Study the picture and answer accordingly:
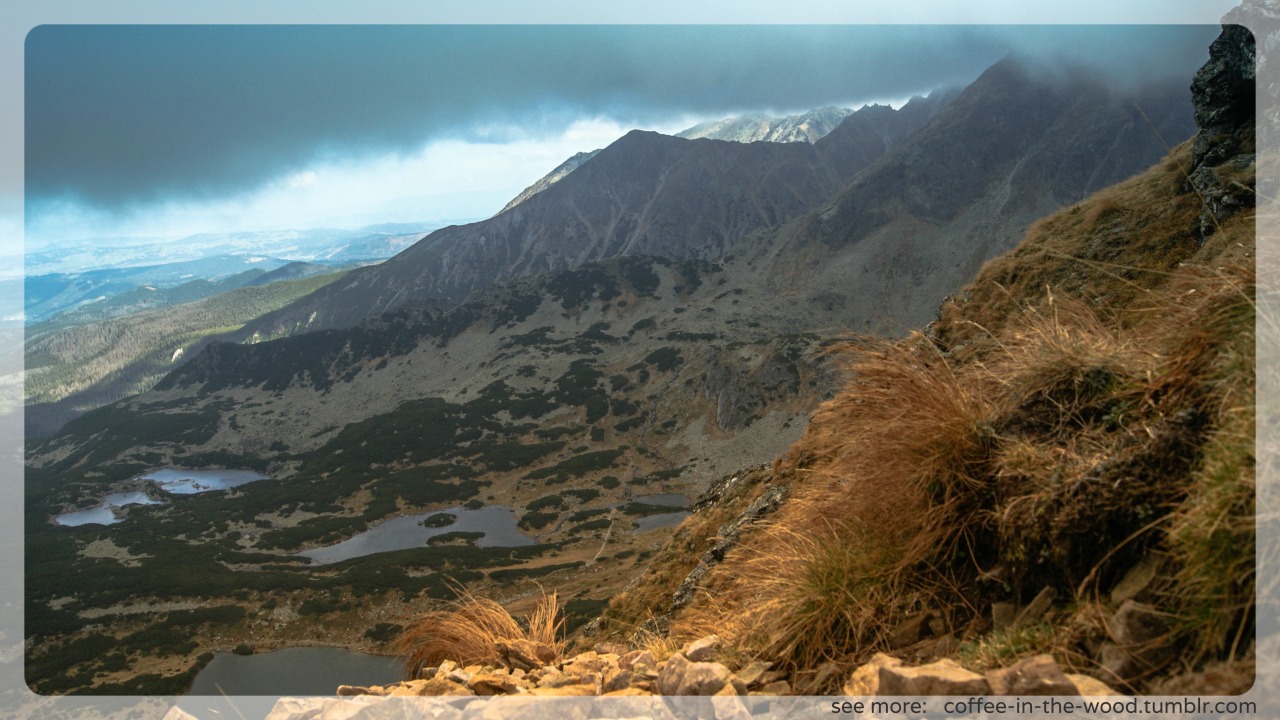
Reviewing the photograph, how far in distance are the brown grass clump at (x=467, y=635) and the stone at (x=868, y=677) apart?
9.71 ft

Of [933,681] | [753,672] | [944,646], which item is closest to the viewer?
[933,681]

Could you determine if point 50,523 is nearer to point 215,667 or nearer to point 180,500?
point 180,500

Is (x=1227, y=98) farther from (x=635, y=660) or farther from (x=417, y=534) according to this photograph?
(x=417, y=534)

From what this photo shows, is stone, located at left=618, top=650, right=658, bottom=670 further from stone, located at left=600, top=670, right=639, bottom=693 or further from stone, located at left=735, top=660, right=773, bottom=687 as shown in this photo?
stone, located at left=735, top=660, right=773, bottom=687

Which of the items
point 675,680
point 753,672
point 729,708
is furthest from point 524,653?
point 729,708

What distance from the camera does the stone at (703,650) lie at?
14.9ft

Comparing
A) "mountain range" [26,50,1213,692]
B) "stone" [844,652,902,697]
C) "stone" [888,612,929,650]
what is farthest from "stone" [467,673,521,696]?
"mountain range" [26,50,1213,692]

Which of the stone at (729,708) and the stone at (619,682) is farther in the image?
the stone at (619,682)

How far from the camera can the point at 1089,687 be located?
2.91 metres

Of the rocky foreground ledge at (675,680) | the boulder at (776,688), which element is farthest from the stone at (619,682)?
the boulder at (776,688)

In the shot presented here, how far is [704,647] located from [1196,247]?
43.6ft

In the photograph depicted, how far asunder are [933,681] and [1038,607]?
0.85m

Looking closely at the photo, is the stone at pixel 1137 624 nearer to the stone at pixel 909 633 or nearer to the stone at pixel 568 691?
the stone at pixel 909 633

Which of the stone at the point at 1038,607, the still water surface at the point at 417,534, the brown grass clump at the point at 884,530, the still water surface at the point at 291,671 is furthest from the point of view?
the still water surface at the point at 417,534
